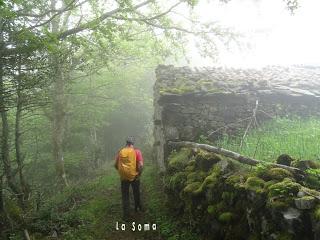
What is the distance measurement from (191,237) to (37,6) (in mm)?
9044

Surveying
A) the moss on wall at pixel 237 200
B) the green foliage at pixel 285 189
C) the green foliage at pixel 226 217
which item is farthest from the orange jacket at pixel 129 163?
the green foliage at pixel 285 189

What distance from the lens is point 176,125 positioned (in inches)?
429

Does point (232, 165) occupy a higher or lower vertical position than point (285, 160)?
lower

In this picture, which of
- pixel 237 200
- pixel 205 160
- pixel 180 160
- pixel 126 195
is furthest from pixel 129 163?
pixel 237 200

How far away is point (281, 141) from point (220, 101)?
10.9 feet

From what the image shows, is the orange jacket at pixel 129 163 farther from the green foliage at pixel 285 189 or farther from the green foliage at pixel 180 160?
the green foliage at pixel 285 189

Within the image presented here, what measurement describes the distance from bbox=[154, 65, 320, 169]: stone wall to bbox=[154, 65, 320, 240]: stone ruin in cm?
3

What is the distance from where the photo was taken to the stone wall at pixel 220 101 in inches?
432

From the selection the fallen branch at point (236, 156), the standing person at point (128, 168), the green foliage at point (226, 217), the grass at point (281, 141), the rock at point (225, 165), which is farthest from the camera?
the standing person at point (128, 168)

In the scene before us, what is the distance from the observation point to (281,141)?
8719mm

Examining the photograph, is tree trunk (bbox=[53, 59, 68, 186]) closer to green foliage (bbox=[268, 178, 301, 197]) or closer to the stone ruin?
the stone ruin

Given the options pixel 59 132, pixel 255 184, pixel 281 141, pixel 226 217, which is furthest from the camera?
pixel 59 132

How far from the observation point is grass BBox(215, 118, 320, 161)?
24.4 feet

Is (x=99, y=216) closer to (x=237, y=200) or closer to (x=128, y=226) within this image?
(x=128, y=226)
